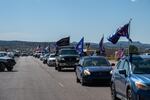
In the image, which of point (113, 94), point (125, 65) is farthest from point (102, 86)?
point (125, 65)

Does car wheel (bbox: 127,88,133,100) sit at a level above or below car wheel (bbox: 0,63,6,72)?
above

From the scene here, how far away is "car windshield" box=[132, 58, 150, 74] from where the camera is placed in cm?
1409

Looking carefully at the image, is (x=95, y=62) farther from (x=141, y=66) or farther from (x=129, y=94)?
(x=129, y=94)

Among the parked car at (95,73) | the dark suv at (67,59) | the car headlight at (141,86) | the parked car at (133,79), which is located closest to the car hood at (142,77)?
the parked car at (133,79)

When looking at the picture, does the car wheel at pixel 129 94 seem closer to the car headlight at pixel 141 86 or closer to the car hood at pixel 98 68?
the car headlight at pixel 141 86

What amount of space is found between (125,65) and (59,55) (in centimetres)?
2940

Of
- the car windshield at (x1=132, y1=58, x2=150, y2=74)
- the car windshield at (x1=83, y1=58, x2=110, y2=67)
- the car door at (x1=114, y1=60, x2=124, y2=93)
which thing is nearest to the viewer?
the car windshield at (x1=132, y1=58, x2=150, y2=74)

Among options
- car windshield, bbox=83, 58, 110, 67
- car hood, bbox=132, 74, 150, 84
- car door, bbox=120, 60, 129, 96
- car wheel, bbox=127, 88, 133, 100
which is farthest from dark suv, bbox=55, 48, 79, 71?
car hood, bbox=132, 74, 150, 84

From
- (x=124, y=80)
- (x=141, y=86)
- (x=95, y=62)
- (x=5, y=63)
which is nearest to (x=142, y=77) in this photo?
(x=141, y=86)

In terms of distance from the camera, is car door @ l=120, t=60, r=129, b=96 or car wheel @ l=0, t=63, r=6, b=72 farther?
car wheel @ l=0, t=63, r=6, b=72

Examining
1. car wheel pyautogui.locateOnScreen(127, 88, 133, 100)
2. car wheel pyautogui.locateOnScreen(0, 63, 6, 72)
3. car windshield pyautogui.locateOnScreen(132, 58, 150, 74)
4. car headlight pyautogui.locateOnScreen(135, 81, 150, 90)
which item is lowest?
car wheel pyautogui.locateOnScreen(0, 63, 6, 72)

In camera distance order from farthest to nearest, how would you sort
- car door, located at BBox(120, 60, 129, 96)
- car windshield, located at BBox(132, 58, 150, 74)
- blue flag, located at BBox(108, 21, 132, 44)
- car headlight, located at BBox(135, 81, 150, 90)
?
1. blue flag, located at BBox(108, 21, 132, 44)
2. car door, located at BBox(120, 60, 129, 96)
3. car windshield, located at BBox(132, 58, 150, 74)
4. car headlight, located at BBox(135, 81, 150, 90)

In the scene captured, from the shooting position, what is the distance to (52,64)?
60250 millimetres

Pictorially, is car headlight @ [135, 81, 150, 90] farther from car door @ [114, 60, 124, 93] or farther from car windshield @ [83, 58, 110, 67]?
car windshield @ [83, 58, 110, 67]
